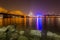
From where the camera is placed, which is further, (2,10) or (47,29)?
(2,10)

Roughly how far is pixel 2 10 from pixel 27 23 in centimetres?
56

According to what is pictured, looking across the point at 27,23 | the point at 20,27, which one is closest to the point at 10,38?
the point at 20,27

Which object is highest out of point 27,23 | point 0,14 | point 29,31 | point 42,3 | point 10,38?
point 42,3

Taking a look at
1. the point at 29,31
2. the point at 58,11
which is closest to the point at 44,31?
the point at 29,31

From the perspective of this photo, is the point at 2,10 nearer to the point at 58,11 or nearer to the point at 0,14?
the point at 0,14

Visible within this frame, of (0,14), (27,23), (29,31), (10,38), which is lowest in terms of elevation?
(10,38)

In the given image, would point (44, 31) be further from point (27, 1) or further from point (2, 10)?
point (2, 10)

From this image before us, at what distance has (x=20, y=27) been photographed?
2.26 metres

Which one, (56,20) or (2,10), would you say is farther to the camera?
(2,10)

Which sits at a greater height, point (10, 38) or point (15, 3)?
point (15, 3)

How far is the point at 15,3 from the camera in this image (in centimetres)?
225

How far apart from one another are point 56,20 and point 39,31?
387mm

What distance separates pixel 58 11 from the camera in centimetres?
208

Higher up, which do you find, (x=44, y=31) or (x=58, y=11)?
(x=58, y=11)
